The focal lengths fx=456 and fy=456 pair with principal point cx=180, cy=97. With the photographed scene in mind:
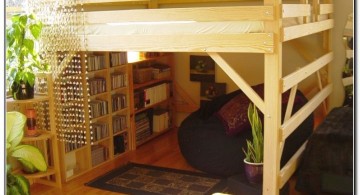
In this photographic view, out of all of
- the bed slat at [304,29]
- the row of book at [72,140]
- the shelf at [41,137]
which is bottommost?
the row of book at [72,140]

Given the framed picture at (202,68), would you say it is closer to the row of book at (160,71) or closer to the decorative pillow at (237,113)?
the row of book at (160,71)

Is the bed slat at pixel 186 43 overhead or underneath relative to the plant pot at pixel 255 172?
overhead

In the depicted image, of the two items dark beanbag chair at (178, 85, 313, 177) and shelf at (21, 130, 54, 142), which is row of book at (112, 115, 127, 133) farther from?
shelf at (21, 130, 54, 142)

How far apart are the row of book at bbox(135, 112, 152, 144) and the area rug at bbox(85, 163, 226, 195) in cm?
87

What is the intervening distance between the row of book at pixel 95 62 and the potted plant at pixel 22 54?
746 mm

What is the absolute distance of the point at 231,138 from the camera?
4730 millimetres

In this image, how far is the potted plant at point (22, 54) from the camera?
393 centimetres

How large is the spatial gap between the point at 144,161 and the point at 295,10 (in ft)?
8.46

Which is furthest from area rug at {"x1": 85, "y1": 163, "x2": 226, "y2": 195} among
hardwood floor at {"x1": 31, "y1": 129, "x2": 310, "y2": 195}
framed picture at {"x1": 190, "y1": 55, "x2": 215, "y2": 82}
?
framed picture at {"x1": 190, "y1": 55, "x2": 215, "y2": 82}

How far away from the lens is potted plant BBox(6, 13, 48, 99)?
3.93 metres

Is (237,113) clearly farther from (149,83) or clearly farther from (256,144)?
(149,83)

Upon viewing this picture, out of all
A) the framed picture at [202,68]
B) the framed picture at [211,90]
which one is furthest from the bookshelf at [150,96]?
the framed picture at [211,90]

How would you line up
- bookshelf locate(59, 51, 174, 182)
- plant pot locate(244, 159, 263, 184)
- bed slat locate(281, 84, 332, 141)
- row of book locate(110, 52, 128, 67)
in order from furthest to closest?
row of book locate(110, 52, 128, 67)
bookshelf locate(59, 51, 174, 182)
plant pot locate(244, 159, 263, 184)
bed slat locate(281, 84, 332, 141)

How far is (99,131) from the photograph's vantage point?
520 centimetres
